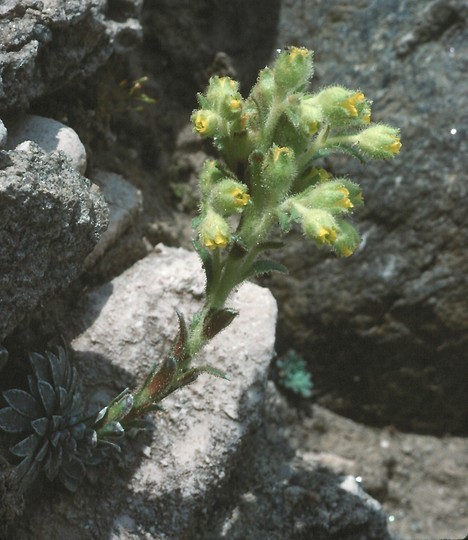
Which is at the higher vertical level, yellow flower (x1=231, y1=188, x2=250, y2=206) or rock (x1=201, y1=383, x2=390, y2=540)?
yellow flower (x1=231, y1=188, x2=250, y2=206)

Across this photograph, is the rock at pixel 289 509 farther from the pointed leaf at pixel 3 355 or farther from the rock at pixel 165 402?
the pointed leaf at pixel 3 355

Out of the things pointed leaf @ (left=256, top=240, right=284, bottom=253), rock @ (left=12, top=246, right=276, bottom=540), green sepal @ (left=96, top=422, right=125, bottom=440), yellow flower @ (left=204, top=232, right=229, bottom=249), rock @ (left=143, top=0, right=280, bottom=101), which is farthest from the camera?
rock @ (left=143, top=0, right=280, bottom=101)

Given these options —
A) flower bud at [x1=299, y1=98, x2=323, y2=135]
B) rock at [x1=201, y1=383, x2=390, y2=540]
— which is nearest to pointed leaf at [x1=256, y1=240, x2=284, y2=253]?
flower bud at [x1=299, y1=98, x2=323, y2=135]

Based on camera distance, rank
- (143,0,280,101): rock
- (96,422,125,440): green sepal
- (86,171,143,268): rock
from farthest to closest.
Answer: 1. (143,0,280,101): rock
2. (86,171,143,268): rock
3. (96,422,125,440): green sepal

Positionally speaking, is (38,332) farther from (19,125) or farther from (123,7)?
(123,7)

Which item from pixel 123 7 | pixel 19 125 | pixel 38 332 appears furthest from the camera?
pixel 123 7

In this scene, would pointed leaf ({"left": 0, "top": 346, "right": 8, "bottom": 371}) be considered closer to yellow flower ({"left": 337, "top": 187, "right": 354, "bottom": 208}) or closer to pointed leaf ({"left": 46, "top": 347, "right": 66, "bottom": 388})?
pointed leaf ({"left": 46, "top": 347, "right": 66, "bottom": 388})

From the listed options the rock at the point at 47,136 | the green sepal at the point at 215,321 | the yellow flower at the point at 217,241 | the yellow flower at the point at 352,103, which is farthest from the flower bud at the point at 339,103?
the rock at the point at 47,136

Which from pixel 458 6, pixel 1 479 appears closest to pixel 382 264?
pixel 458 6
